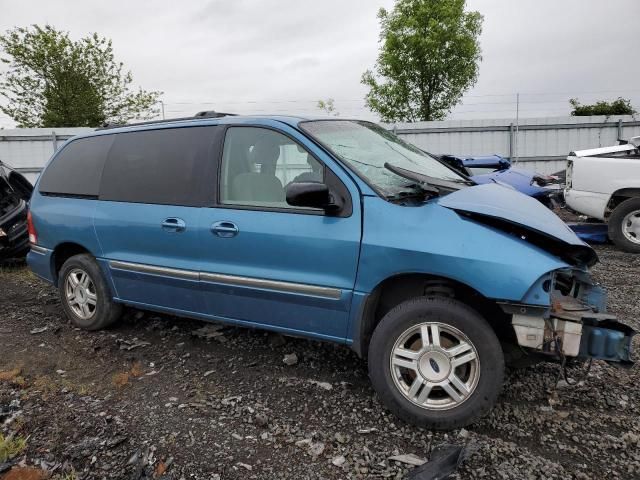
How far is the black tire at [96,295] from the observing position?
175 inches

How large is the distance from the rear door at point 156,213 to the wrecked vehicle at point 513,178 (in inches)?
156

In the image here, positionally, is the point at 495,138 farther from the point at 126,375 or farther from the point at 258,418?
the point at 258,418

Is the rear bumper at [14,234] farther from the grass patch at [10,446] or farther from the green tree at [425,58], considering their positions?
the green tree at [425,58]

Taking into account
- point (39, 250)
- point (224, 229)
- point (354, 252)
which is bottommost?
point (39, 250)

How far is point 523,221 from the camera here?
112 inches

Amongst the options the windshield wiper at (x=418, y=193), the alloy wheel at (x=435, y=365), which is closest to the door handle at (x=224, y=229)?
the windshield wiper at (x=418, y=193)

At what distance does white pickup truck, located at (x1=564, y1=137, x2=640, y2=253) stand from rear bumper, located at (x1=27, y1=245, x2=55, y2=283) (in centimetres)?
713

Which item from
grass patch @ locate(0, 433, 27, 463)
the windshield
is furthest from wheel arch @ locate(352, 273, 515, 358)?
grass patch @ locate(0, 433, 27, 463)

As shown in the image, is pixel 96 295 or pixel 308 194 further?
pixel 96 295

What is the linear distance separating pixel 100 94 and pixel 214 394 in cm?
2338

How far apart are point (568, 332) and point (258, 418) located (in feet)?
5.92

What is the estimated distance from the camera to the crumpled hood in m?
2.81

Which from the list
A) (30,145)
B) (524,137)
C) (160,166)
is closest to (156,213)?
(160,166)

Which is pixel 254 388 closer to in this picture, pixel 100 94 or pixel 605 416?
pixel 605 416
